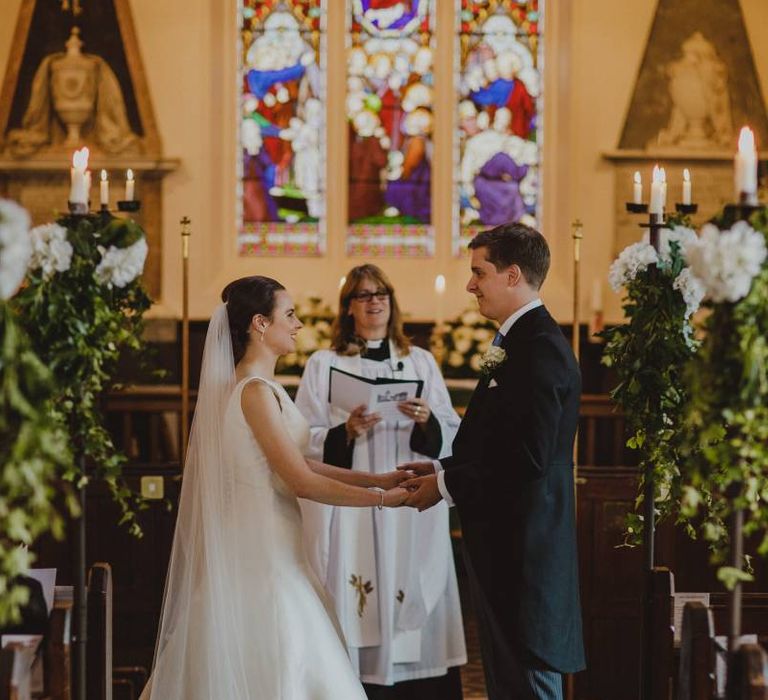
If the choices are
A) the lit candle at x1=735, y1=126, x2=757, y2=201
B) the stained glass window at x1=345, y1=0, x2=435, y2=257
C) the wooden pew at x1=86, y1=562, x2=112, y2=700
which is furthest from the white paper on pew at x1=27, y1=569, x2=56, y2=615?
the stained glass window at x1=345, y1=0, x2=435, y2=257

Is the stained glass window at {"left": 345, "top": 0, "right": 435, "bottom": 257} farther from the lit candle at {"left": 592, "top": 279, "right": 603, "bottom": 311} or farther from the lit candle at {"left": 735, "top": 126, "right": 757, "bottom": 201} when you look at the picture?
the lit candle at {"left": 735, "top": 126, "right": 757, "bottom": 201}

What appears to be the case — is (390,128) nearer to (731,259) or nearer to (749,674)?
(731,259)

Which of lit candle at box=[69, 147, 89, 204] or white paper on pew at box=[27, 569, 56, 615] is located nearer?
lit candle at box=[69, 147, 89, 204]

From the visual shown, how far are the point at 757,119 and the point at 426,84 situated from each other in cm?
220

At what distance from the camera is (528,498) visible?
3566mm

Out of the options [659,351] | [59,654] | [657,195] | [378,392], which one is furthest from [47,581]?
[657,195]

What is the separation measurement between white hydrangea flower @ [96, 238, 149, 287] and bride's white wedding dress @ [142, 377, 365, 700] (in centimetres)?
68

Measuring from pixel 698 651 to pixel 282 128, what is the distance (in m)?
5.75

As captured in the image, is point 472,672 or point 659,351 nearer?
point 659,351

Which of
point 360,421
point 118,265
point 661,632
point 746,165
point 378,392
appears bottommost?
point 661,632

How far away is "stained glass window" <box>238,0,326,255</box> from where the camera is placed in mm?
8195

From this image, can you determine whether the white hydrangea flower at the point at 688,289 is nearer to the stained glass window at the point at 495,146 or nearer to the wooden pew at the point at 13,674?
the wooden pew at the point at 13,674

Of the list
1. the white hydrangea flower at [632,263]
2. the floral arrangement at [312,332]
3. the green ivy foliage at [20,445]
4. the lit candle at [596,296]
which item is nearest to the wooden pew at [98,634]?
the green ivy foliage at [20,445]

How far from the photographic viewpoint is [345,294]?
15.8ft
